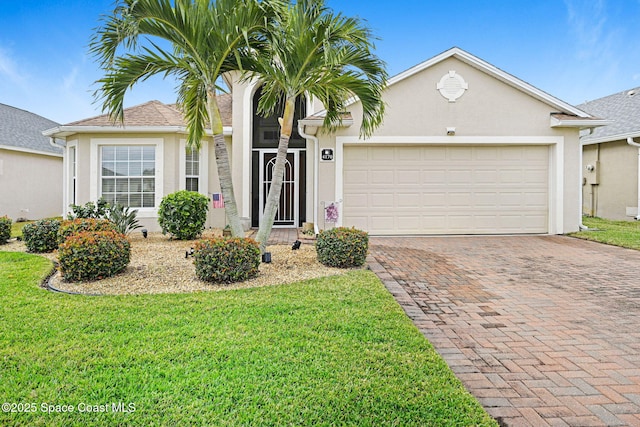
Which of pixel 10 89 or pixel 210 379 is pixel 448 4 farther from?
pixel 10 89

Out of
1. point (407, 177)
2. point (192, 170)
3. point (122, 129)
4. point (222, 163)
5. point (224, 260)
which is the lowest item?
point (224, 260)

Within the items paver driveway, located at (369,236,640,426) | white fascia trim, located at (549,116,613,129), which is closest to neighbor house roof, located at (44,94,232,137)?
paver driveway, located at (369,236,640,426)

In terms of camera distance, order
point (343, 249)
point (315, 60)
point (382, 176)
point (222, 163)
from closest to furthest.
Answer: point (315, 60), point (343, 249), point (222, 163), point (382, 176)

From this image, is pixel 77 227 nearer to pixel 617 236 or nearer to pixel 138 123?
pixel 138 123

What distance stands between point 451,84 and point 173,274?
8465 millimetres

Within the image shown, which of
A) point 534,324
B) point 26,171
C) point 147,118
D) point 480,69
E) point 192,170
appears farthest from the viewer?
point 26,171

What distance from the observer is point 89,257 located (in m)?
5.63

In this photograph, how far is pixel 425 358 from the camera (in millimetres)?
3273

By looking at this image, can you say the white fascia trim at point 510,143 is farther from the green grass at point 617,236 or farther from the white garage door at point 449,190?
the green grass at point 617,236

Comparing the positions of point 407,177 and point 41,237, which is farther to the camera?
point 407,177

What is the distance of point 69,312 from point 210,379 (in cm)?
254

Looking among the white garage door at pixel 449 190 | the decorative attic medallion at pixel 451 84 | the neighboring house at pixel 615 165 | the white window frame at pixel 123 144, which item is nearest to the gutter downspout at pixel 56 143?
the white window frame at pixel 123 144

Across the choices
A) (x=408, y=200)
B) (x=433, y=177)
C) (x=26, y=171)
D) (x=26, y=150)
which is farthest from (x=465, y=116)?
(x=26, y=171)

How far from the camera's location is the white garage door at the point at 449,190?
34.6ft
